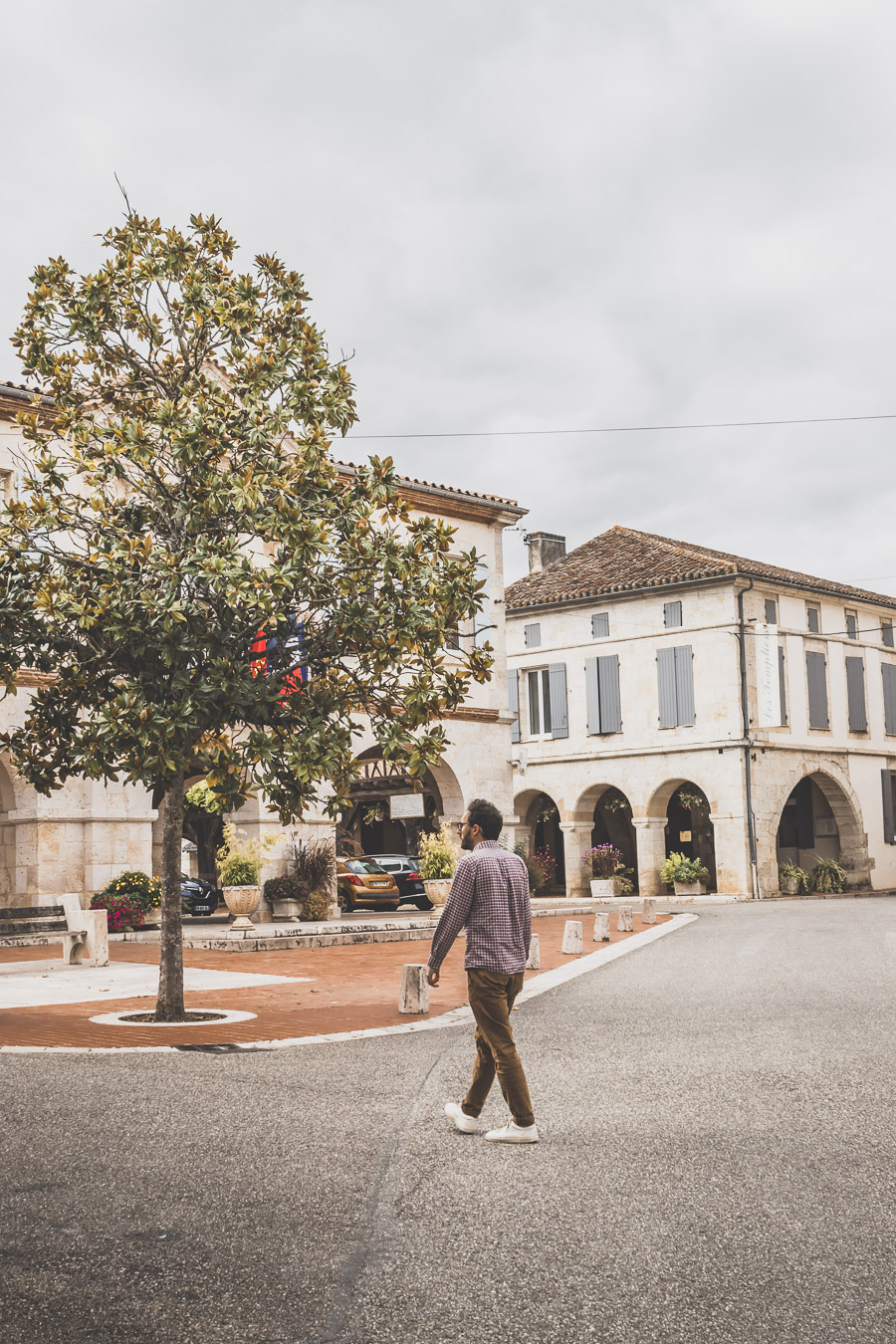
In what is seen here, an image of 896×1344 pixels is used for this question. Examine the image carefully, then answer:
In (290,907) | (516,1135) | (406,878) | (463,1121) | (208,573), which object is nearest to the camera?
(516,1135)

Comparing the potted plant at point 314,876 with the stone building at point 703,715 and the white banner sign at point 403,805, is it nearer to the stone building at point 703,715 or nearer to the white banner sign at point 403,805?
the white banner sign at point 403,805

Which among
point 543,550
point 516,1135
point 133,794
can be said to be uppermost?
point 543,550

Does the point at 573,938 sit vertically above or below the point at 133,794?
below

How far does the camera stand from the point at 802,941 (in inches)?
751

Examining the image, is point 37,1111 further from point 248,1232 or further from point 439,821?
point 439,821

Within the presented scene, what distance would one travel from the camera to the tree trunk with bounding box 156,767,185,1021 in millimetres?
11336

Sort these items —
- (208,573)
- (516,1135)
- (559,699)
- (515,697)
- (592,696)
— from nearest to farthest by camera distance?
1. (516,1135)
2. (208,573)
3. (592,696)
4. (559,699)
5. (515,697)

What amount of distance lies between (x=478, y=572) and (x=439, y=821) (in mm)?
5824

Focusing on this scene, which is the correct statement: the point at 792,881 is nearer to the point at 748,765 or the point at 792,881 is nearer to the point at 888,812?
the point at 748,765

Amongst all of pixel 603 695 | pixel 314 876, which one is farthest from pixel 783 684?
pixel 314 876

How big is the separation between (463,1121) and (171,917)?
217 inches

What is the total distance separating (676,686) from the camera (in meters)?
37.0

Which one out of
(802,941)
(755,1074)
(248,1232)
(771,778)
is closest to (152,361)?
(755,1074)

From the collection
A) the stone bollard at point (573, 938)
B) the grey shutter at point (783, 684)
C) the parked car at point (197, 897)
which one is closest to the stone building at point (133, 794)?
the stone bollard at point (573, 938)
